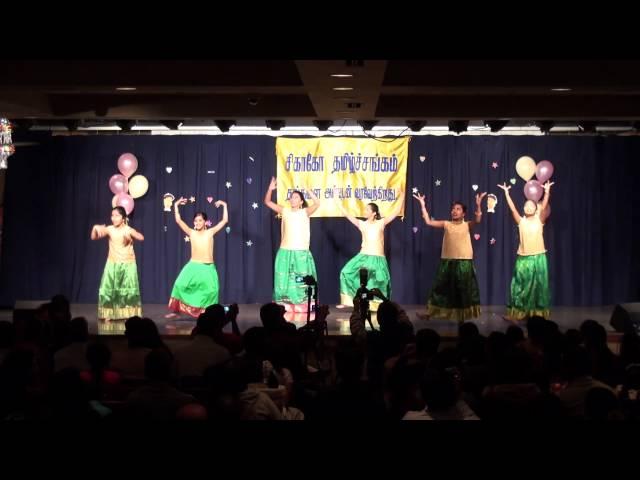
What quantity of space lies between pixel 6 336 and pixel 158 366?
1454 mm

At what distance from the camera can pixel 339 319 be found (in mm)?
9594

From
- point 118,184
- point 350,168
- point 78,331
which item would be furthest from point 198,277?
point 78,331

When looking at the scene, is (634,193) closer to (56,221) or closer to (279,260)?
(279,260)

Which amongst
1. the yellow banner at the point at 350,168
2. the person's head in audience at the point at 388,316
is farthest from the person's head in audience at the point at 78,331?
the yellow banner at the point at 350,168

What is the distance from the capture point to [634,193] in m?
11.5

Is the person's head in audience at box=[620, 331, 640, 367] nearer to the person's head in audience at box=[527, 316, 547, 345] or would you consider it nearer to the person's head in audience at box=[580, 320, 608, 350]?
the person's head in audience at box=[580, 320, 608, 350]

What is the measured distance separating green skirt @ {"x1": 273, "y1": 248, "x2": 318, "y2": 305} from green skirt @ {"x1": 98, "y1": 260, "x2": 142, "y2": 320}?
5.73 ft

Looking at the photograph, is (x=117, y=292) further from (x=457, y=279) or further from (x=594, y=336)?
(x=594, y=336)

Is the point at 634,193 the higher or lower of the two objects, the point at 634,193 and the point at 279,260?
the higher

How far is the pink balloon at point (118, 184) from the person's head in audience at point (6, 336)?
6.77 meters

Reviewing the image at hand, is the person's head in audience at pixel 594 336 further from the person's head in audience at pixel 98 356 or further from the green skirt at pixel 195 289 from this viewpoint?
the green skirt at pixel 195 289
